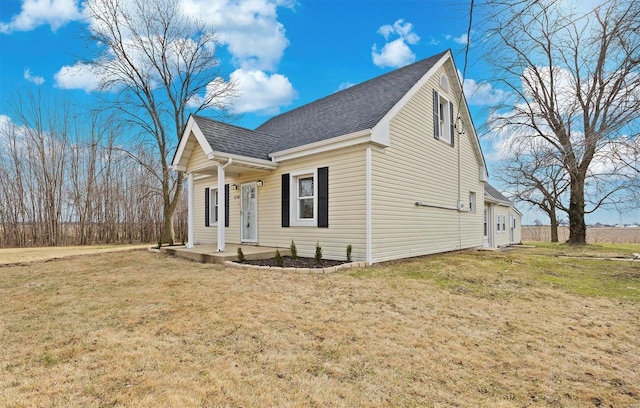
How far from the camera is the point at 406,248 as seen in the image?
904cm

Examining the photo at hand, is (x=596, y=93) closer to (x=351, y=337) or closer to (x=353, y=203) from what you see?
(x=353, y=203)

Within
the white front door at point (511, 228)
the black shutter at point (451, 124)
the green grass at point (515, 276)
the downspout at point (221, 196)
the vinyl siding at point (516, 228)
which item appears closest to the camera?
the green grass at point (515, 276)

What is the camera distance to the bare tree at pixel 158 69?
15625 millimetres

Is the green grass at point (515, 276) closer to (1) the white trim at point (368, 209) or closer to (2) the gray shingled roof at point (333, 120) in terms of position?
(1) the white trim at point (368, 209)

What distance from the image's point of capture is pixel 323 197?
27.6ft

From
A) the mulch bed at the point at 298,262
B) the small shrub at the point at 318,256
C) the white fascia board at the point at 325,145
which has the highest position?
the white fascia board at the point at 325,145

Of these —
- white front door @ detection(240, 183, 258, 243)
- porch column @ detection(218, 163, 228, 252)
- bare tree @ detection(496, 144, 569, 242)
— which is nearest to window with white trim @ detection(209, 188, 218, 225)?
white front door @ detection(240, 183, 258, 243)

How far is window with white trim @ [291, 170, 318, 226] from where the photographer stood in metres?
8.95

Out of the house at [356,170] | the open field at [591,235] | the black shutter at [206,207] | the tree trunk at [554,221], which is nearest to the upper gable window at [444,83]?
the house at [356,170]

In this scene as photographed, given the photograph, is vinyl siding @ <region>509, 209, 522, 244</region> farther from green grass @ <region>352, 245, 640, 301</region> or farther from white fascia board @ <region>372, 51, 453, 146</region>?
white fascia board @ <region>372, 51, 453, 146</region>

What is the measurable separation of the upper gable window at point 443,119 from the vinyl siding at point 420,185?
0.75 ft

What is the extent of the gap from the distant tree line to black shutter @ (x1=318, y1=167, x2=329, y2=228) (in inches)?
446

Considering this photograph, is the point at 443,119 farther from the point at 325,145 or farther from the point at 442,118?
the point at 325,145

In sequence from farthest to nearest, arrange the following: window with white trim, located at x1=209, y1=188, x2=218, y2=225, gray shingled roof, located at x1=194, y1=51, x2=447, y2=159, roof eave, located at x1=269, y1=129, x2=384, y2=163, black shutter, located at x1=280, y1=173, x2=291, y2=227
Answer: window with white trim, located at x1=209, y1=188, x2=218, y2=225
black shutter, located at x1=280, y1=173, x2=291, y2=227
gray shingled roof, located at x1=194, y1=51, x2=447, y2=159
roof eave, located at x1=269, y1=129, x2=384, y2=163
